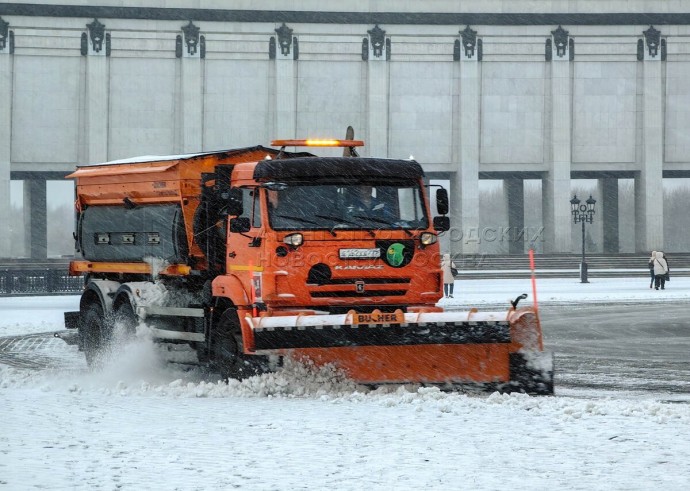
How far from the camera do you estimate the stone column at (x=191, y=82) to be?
64.9 meters

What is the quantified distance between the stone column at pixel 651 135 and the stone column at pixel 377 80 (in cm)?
1531

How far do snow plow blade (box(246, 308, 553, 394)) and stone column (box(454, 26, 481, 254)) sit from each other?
5420 cm

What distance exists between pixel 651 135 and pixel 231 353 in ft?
192

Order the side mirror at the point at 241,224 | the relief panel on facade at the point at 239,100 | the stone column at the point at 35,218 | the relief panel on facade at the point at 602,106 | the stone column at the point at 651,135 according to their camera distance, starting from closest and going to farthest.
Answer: the side mirror at the point at 241,224 < the relief panel on facade at the point at 239,100 < the stone column at the point at 35,218 < the stone column at the point at 651,135 < the relief panel on facade at the point at 602,106

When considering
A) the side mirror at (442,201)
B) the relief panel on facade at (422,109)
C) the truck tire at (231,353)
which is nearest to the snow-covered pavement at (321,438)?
the truck tire at (231,353)

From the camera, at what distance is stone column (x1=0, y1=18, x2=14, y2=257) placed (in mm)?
63719

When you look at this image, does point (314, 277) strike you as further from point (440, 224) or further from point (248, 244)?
point (440, 224)

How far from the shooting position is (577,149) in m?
68.4

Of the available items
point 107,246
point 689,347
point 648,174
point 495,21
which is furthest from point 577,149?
point 107,246

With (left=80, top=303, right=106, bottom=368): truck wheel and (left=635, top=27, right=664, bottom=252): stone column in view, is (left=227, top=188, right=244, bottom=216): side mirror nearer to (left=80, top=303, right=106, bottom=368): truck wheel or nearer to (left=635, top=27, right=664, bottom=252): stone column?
(left=80, top=303, right=106, bottom=368): truck wheel

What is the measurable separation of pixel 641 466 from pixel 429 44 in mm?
60123

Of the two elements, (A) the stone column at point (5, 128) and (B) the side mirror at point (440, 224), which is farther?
(A) the stone column at point (5, 128)

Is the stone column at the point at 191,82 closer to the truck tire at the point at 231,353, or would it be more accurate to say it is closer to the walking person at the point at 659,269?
the walking person at the point at 659,269

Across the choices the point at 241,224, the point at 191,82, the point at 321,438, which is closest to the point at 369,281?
the point at 241,224
